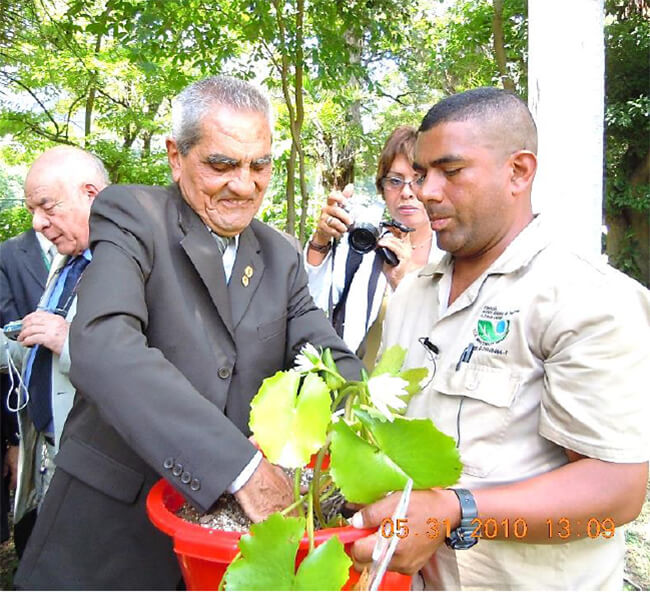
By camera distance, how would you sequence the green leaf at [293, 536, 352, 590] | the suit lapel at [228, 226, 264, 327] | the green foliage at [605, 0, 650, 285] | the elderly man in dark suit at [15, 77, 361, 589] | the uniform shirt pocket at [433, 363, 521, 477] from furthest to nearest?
1. the green foliage at [605, 0, 650, 285]
2. the suit lapel at [228, 226, 264, 327]
3. the elderly man in dark suit at [15, 77, 361, 589]
4. the uniform shirt pocket at [433, 363, 521, 477]
5. the green leaf at [293, 536, 352, 590]

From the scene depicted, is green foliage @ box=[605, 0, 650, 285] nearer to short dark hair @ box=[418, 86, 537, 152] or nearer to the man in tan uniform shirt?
short dark hair @ box=[418, 86, 537, 152]

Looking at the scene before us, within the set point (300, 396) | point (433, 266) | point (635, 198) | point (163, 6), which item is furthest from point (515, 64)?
point (300, 396)

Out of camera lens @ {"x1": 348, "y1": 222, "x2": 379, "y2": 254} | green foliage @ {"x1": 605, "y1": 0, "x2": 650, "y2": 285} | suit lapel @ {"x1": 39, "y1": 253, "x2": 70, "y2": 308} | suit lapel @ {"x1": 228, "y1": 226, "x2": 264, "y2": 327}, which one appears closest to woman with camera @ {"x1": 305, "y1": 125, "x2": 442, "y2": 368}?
camera lens @ {"x1": 348, "y1": 222, "x2": 379, "y2": 254}

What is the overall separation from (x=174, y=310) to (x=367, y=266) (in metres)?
1.26

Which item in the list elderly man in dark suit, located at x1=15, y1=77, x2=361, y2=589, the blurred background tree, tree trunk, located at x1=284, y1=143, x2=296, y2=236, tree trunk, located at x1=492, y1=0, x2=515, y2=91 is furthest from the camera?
tree trunk, located at x1=492, y1=0, x2=515, y2=91

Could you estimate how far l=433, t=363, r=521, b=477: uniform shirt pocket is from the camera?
1.20 metres

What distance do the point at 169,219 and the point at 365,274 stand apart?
3.95 ft

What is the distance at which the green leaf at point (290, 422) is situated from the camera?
0.99 m

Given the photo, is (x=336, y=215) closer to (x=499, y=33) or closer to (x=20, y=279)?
(x=20, y=279)

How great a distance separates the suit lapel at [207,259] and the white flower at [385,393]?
0.60m

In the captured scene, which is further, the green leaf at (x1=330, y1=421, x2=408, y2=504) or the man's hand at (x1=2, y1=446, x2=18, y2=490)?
the man's hand at (x1=2, y1=446, x2=18, y2=490)

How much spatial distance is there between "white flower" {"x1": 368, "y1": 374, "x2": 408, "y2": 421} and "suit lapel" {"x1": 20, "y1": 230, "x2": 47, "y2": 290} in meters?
2.19

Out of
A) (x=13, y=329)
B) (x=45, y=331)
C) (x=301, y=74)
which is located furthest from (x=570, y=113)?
(x=301, y=74)

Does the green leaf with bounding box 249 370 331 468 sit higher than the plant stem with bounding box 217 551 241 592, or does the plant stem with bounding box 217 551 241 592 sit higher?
the green leaf with bounding box 249 370 331 468
